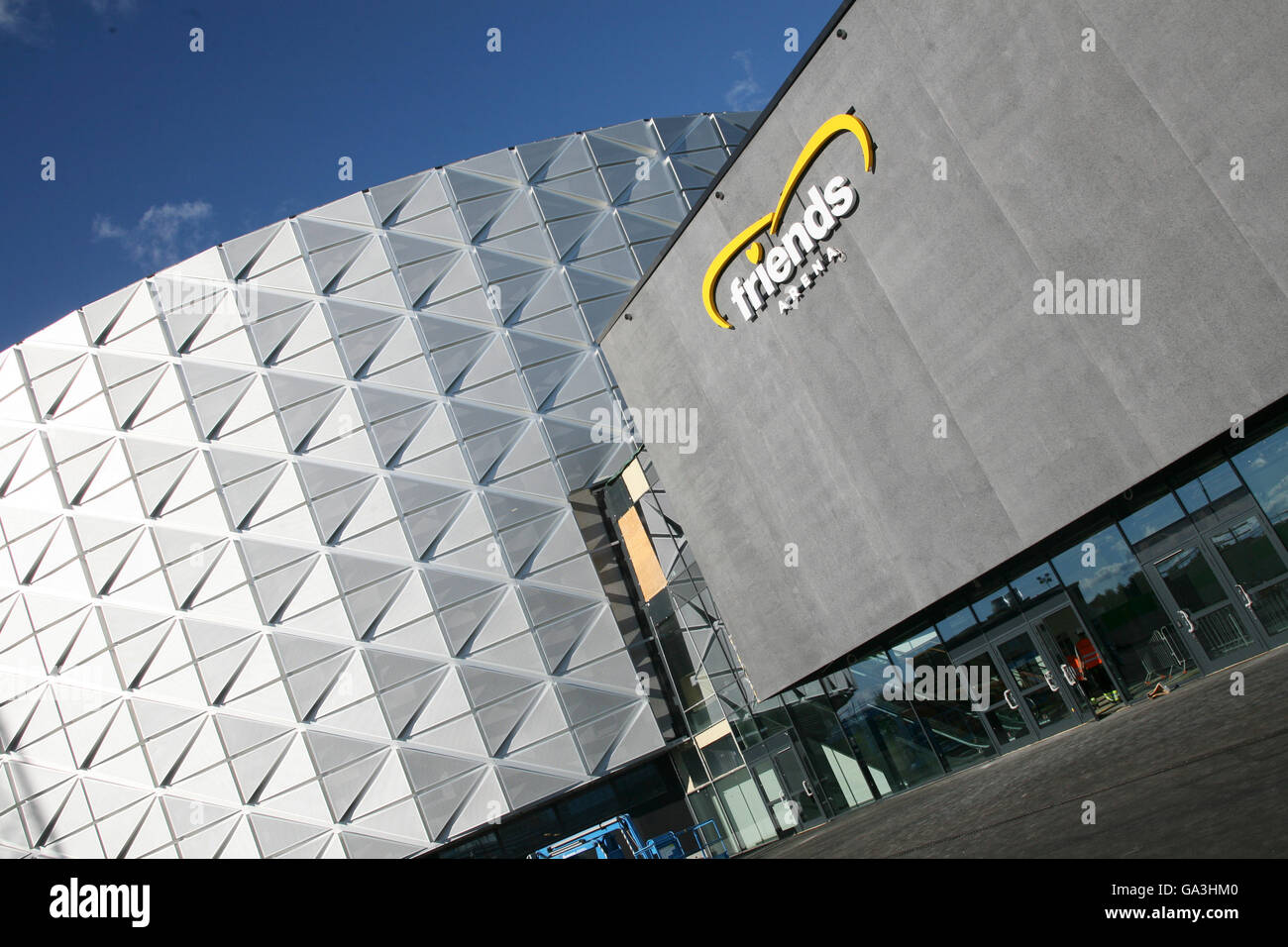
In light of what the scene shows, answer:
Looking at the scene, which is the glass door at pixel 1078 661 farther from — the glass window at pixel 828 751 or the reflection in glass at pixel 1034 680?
the glass window at pixel 828 751

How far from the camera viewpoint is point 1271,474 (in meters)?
12.8

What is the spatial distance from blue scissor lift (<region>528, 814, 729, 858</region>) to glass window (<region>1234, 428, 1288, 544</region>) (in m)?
13.7

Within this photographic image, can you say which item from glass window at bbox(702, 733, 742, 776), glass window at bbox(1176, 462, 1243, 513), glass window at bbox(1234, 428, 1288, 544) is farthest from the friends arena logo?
glass window at bbox(702, 733, 742, 776)

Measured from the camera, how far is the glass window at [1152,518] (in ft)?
46.2

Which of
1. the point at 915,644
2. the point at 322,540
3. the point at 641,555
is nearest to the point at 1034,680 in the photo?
the point at 915,644

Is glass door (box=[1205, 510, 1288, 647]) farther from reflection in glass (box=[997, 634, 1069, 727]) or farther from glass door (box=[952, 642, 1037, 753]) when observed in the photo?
glass door (box=[952, 642, 1037, 753])

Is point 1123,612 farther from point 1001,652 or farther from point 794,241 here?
point 794,241

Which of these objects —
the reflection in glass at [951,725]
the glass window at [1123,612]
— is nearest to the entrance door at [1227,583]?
the glass window at [1123,612]

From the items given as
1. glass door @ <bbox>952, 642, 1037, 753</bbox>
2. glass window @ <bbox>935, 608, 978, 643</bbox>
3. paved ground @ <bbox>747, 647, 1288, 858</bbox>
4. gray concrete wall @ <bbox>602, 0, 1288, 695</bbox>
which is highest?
gray concrete wall @ <bbox>602, 0, 1288, 695</bbox>

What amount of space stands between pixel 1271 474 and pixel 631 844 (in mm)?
16383

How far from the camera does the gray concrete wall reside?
11.5 meters
